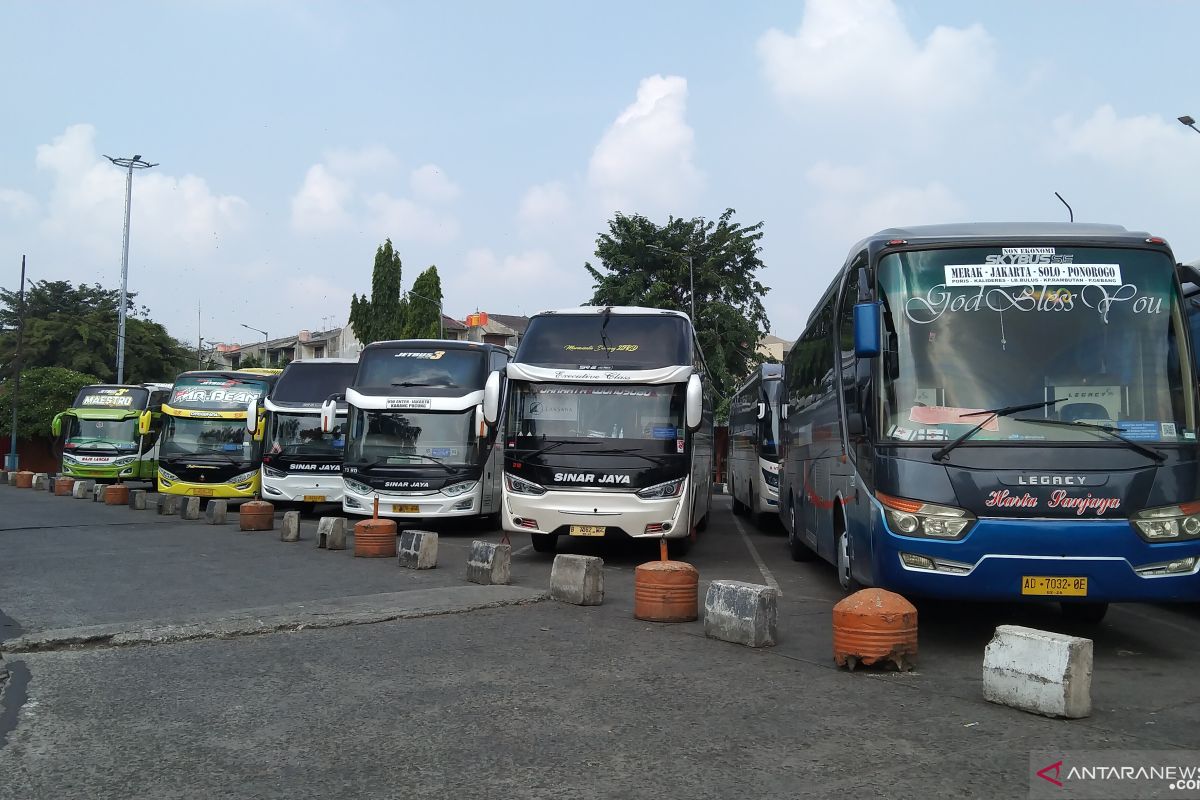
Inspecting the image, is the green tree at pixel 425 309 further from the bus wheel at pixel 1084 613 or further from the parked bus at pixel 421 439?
the bus wheel at pixel 1084 613

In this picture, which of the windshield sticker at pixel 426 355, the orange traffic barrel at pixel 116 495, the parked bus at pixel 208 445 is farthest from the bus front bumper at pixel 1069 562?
the orange traffic barrel at pixel 116 495

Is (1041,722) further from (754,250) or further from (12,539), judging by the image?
(754,250)

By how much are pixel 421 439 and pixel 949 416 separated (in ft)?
40.8

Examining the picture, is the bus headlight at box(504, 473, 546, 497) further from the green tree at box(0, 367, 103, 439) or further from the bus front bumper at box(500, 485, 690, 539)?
the green tree at box(0, 367, 103, 439)

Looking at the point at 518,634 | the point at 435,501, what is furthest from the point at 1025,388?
the point at 435,501

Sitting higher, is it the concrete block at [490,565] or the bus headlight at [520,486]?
the bus headlight at [520,486]

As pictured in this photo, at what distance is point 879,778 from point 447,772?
203 cm

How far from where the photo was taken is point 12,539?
16500 mm

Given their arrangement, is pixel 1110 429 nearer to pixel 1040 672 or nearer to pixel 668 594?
pixel 1040 672

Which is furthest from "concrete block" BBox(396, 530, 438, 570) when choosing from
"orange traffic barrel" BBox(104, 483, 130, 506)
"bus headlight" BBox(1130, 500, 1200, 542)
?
"orange traffic barrel" BBox(104, 483, 130, 506)

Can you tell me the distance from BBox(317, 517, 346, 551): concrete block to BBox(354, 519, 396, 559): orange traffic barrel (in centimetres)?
94

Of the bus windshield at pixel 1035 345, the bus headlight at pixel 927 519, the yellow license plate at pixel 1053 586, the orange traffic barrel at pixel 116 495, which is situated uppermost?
the bus windshield at pixel 1035 345

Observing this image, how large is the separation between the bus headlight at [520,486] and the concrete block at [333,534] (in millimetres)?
3342

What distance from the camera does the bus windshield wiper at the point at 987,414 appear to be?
24.2 feet
